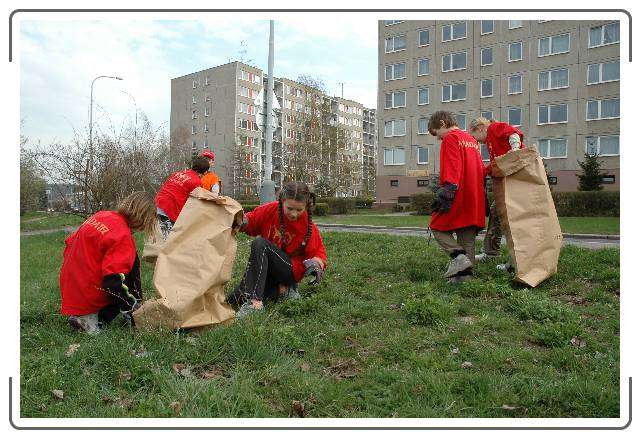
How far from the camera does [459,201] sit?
5.73m

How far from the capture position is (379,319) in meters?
4.61

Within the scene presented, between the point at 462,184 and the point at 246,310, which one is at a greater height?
the point at 462,184

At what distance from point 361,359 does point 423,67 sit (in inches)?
1685

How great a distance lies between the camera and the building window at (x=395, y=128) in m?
44.6

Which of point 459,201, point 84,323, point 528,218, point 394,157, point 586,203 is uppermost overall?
point 394,157

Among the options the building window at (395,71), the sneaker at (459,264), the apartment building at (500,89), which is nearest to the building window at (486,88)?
the apartment building at (500,89)

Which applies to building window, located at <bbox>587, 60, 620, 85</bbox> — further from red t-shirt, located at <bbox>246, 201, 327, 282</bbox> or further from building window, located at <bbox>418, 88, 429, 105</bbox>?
red t-shirt, located at <bbox>246, 201, 327, 282</bbox>

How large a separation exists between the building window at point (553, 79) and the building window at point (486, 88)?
350 cm

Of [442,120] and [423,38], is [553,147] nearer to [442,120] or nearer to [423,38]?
[423,38]

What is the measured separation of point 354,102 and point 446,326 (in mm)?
100014

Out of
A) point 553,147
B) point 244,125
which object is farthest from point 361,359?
point 244,125

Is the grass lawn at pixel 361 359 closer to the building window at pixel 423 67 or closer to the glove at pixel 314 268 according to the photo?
the glove at pixel 314 268

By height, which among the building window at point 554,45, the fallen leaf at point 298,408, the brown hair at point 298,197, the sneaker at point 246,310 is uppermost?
the building window at point 554,45
